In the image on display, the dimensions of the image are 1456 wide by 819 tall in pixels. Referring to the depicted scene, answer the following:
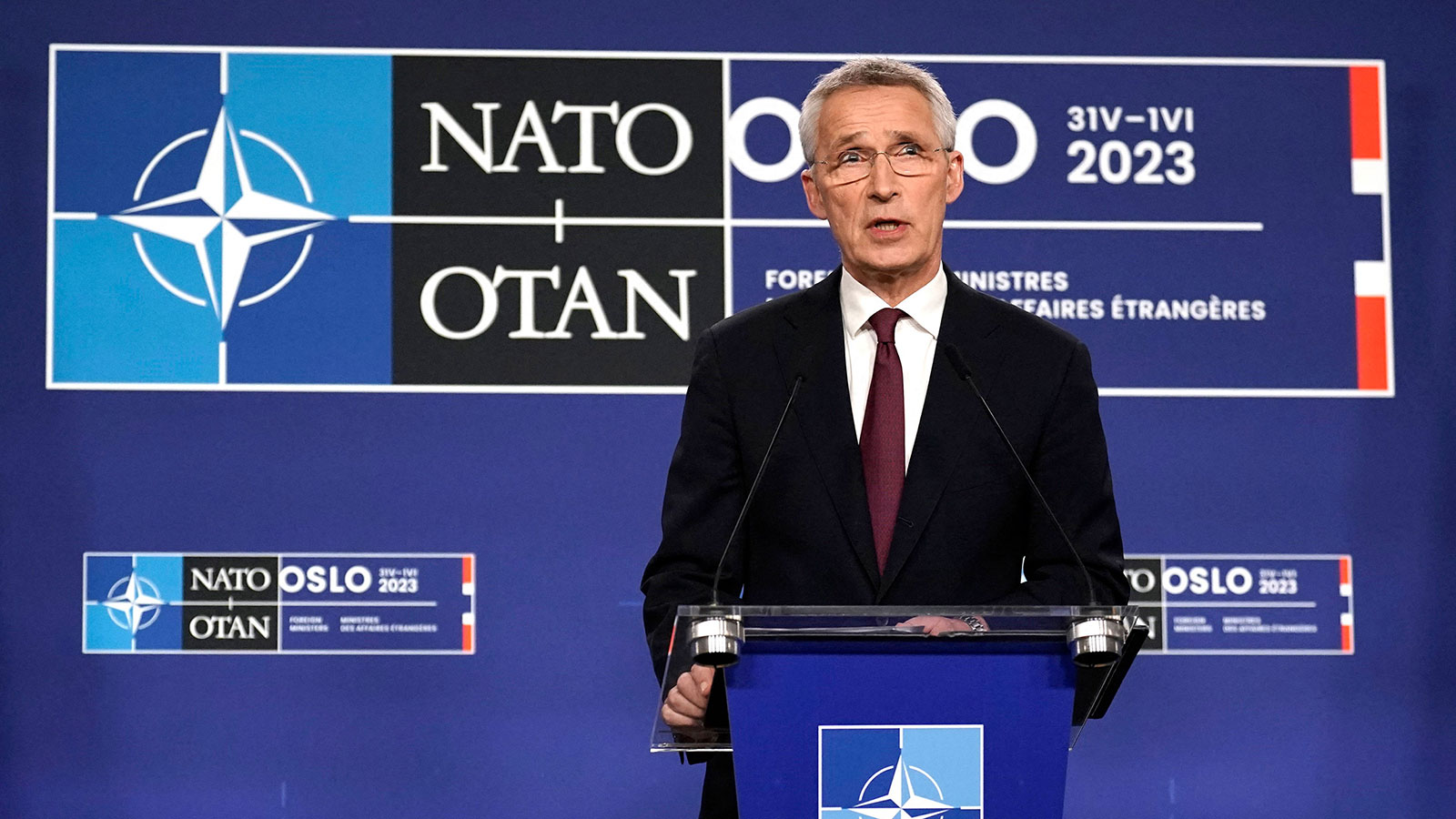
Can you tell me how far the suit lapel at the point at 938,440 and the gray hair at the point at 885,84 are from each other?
29 centimetres

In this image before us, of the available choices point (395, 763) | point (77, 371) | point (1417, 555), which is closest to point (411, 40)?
point (77, 371)

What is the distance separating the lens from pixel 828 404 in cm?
191

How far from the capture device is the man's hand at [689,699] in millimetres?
1444

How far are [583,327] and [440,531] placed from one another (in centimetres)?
56

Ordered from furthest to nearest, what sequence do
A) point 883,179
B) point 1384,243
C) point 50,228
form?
point 1384,243 < point 50,228 < point 883,179

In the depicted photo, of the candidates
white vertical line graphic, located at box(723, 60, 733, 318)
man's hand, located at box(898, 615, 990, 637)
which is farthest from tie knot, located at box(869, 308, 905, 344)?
white vertical line graphic, located at box(723, 60, 733, 318)

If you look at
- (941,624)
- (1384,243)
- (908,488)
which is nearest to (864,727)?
(941,624)

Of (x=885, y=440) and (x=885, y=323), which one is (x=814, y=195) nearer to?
(x=885, y=323)

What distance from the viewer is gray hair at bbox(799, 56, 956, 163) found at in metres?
1.99

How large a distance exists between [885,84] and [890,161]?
104 mm

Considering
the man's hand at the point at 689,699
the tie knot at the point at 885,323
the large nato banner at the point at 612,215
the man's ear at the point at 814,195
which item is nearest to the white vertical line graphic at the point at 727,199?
the large nato banner at the point at 612,215

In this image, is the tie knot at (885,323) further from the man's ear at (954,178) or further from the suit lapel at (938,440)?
the man's ear at (954,178)

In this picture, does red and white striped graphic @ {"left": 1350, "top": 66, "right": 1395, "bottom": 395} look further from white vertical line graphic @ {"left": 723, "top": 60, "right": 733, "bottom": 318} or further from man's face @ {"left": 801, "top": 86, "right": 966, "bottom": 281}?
man's face @ {"left": 801, "top": 86, "right": 966, "bottom": 281}

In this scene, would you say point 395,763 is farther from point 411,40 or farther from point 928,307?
point 928,307
